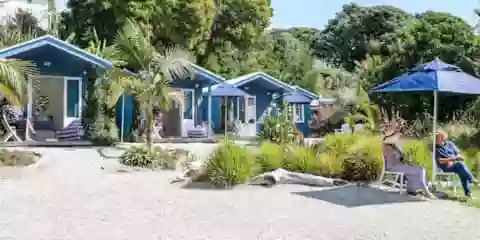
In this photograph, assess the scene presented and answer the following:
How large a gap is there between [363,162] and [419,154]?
46.7 inches

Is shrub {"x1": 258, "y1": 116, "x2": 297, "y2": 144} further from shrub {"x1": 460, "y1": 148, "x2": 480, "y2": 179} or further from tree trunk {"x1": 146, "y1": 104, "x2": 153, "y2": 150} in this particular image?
shrub {"x1": 460, "y1": 148, "x2": 480, "y2": 179}

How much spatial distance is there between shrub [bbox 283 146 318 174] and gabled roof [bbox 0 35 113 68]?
11.0 metres

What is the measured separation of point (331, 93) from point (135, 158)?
23.7m

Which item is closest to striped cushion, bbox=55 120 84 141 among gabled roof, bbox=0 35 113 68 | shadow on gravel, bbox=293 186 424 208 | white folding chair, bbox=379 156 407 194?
gabled roof, bbox=0 35 113 68

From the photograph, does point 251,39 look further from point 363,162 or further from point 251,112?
point 363,162

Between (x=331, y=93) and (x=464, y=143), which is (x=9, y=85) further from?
(x=331, y=93)

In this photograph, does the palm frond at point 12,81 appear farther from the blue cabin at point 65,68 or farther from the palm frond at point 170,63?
the blue cabin at point 65,68

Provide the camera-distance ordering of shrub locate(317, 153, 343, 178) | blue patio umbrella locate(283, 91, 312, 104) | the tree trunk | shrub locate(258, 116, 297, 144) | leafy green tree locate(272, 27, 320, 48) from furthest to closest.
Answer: leafy green tree locate(272, 27, 320, 48) < blue patio umbrella locate(283, 91, 312, 104) < shrub locate(258, 116, 297, 144) < the tree trunk < shrub locate(317, 153, 343, 178)

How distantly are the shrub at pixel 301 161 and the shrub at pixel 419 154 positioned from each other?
5.93 feet

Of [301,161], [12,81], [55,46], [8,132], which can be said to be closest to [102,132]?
[8,132]

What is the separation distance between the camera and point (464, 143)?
16.9 meters

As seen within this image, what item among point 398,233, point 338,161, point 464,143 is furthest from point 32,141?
point 398,233

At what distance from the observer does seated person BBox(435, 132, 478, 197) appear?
9.96 m

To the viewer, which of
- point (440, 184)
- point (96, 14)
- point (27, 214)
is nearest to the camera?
point (27, 214)
